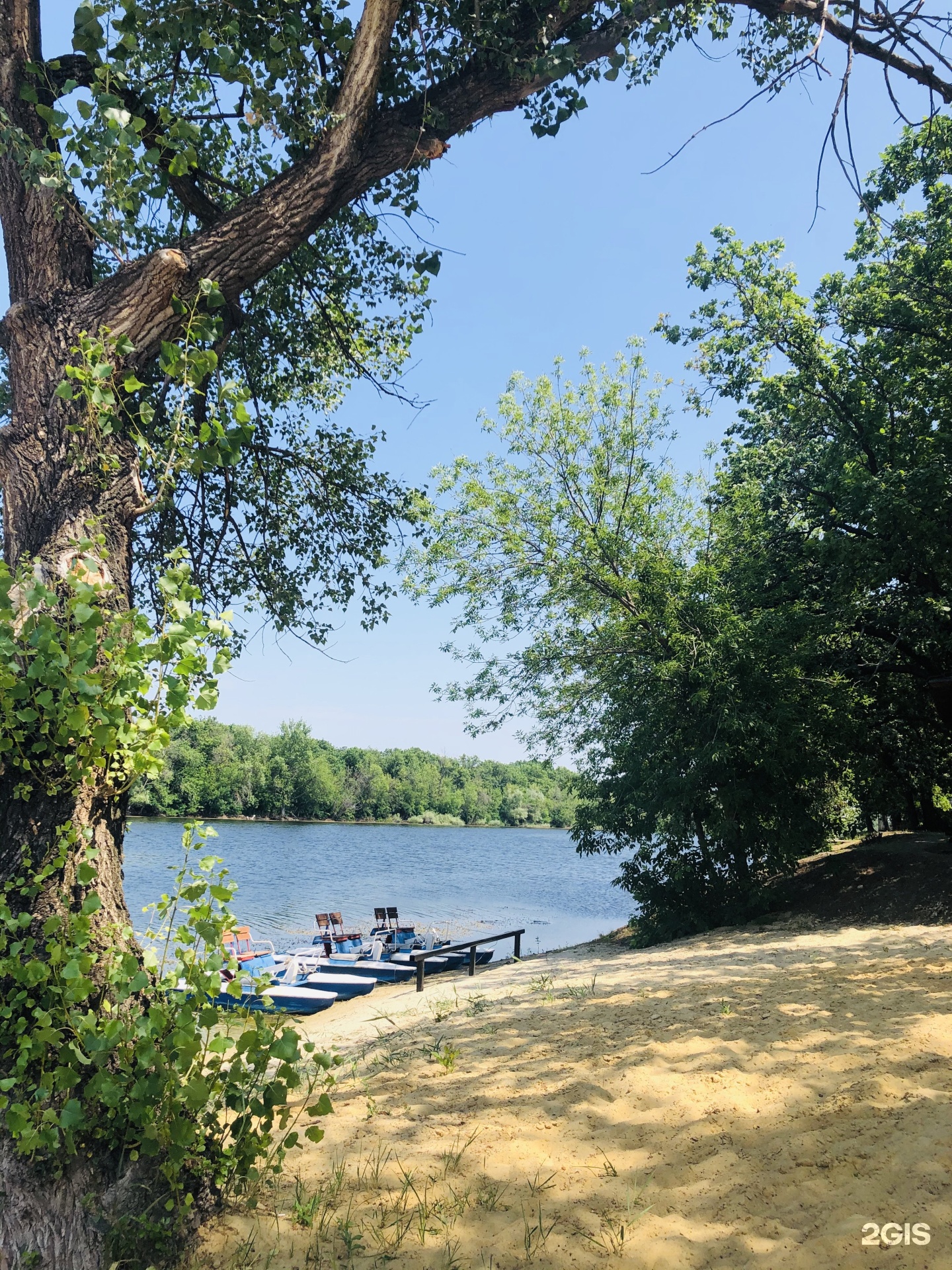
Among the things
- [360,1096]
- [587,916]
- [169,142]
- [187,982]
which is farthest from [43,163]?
[587,916]

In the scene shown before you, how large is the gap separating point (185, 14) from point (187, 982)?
4483mm

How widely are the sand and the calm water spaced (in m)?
11.7

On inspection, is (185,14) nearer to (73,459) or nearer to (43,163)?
(43,163)

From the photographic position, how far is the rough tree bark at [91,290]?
98.8 inches

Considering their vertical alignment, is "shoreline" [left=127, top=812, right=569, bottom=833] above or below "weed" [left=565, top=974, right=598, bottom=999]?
below

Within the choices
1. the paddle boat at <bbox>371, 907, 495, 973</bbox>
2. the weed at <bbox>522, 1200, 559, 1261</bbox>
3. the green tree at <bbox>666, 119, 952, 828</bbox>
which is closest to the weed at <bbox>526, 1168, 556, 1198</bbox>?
the weed at <bbox>522, 1200, 559, 1261</bbox>

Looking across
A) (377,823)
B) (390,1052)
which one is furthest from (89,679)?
(377,823)

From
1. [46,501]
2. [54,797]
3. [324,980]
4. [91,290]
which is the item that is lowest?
[324,980]

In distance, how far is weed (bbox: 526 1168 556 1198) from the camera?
2967mm

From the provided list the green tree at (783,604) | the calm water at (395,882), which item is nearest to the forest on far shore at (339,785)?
the calm water at (395,882)

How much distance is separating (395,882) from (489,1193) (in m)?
38.2

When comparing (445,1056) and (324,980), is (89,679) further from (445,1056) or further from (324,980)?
(324,980)

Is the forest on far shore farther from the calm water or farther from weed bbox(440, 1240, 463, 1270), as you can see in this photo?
weed bbox(440, 1240, 463, 1270)

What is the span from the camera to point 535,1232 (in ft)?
8.76
